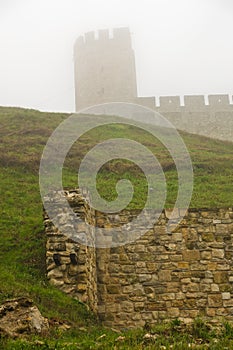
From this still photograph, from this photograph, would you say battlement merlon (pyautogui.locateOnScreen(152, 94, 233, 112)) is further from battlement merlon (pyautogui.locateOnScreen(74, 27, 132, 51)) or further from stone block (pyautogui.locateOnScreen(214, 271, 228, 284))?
stone block (pyautogui.locateOnScreen(214, 271, 228, 284))

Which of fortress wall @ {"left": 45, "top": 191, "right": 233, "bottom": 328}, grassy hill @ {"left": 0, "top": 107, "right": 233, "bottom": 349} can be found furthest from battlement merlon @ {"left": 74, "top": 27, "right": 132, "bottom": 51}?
fortress wall @ {"left": 45, "top": 191, "right": 233, "bottom": 328}

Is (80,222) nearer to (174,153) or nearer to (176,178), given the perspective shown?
(176,178)

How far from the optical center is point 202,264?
40.8 ft

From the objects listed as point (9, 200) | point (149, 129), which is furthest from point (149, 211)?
point (149, 129)

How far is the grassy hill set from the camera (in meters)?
9.93

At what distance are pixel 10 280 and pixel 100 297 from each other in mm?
2406

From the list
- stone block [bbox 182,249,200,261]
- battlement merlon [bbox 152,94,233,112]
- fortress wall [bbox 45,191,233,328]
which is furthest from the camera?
battlement merlon [bbox 152,94,233,112]

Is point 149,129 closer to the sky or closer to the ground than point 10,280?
closer to the sky

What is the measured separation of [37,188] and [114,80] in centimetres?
3641

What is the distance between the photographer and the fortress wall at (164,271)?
12023 mm

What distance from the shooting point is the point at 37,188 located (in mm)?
19328

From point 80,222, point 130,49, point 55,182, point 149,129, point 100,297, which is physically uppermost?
point 130,49

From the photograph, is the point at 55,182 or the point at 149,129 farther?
the point at 149,129

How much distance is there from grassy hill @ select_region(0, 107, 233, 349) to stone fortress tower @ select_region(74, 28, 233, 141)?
49.8 ft
